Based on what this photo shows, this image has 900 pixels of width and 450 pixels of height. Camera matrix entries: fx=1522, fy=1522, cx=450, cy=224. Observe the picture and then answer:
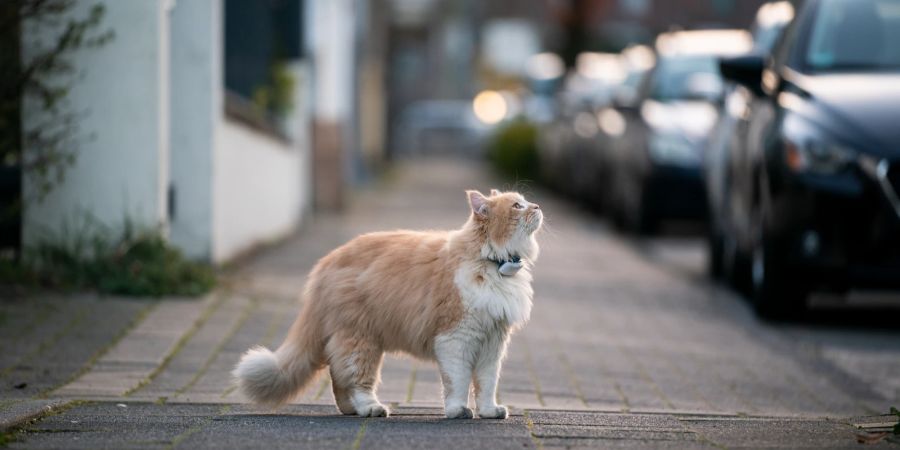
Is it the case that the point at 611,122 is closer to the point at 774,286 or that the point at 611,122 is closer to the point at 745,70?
the point at 745,70

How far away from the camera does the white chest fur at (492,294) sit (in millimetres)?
5938

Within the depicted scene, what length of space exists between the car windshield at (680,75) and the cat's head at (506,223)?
10349 millimetres

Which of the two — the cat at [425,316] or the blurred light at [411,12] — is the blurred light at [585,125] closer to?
the cat at [425,316]

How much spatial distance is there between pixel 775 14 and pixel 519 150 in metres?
16.2

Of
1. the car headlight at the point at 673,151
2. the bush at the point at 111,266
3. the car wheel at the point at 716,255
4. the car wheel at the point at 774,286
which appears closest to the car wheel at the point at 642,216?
the car headlight at the point at 673,151

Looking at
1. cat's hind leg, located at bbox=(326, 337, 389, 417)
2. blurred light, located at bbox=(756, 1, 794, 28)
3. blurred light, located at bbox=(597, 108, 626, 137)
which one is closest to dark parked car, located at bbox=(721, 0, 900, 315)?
blurred light, located at bbox=(756, 1, 794, 28)

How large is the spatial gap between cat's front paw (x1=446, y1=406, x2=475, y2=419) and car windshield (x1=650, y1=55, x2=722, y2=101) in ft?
34.6

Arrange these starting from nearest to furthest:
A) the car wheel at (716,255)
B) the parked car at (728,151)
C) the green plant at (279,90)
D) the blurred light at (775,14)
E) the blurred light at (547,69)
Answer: the blurred light at (775,14), the parked car at (728,151), the car wheel at (716,255), the green plant at (279,90), the blurred light at (547,69)

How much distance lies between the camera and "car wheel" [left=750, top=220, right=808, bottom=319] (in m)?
9.75

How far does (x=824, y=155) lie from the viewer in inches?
368

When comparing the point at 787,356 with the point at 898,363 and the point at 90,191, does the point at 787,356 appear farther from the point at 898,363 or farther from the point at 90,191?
the point at 90,191


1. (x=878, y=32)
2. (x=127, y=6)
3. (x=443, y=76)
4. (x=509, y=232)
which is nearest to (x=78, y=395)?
(x=509, y=232)

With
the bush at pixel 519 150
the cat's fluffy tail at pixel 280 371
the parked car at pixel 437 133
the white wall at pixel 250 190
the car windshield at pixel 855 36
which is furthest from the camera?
the parked car at pixel 437 133

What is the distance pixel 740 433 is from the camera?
19.2ft
